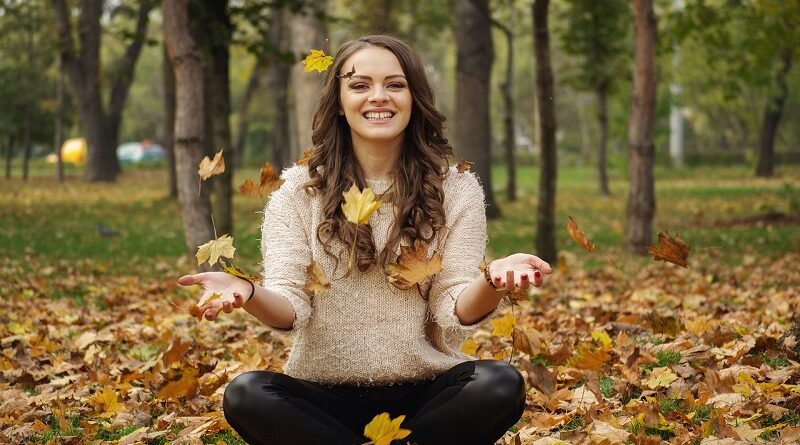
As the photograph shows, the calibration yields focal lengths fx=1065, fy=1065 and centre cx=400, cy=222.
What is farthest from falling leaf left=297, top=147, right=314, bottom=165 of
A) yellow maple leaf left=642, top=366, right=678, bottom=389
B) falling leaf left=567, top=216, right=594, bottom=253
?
yellow maple leaf left=642, top=366, right=678, bottom=389

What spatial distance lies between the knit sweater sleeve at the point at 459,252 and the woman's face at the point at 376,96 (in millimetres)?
291

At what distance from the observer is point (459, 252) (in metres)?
3.40

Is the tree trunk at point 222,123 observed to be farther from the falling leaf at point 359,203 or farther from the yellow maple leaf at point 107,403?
the falling leaf at point 359,203

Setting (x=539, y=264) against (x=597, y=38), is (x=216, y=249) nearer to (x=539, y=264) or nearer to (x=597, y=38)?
(x=539, y=264)

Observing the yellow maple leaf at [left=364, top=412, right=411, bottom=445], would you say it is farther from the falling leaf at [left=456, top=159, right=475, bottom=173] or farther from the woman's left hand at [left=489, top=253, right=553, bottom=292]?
the falling leaf at [left=456, top=159, right=475, bottom=173]

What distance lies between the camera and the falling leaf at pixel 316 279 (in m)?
3.23

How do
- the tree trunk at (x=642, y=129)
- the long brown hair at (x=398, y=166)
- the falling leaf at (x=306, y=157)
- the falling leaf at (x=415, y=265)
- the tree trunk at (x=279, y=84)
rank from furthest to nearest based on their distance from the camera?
1. the tree trunk at (x=279, y=84)
2. the tree trunk at (x=642, y=129)
3. the falling leaf at (x=306, y=157)
4. the long brown hair at (x=398, y=166)
5. the falling leaf at (x=415, y=265)

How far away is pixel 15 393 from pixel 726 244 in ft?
31.2

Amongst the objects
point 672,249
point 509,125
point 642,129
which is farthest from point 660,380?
point 509,125

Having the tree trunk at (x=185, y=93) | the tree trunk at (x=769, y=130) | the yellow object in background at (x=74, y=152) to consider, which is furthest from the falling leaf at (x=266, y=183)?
the yellow object in background at (x=74, y=152)

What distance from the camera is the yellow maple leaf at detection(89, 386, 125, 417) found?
439 centimetres

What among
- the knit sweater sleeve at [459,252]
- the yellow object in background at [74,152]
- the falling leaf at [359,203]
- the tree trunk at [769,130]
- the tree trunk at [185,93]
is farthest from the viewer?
the yellow object in background at [74,152]

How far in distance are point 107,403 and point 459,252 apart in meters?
1.84

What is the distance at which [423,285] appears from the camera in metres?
3.41
